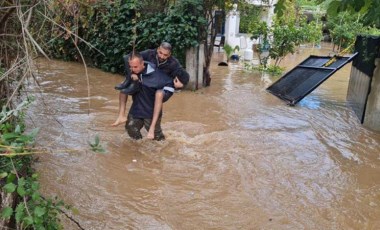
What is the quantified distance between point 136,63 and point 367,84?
5.01 metres

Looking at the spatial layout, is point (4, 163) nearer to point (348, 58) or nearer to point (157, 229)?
point (157, 229)

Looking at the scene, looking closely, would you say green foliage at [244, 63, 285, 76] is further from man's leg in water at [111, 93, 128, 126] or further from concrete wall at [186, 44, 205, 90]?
man's leg in water at [111, 93, 128, 126]

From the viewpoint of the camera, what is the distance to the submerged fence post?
24.1 ft

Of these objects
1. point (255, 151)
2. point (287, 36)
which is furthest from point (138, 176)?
point (287, 36)

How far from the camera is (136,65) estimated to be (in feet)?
16.9

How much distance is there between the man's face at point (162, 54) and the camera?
17.2 feet

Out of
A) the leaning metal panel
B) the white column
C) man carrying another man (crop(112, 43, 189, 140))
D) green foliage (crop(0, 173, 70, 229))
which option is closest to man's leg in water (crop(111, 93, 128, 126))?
man carrying another man (crop(112, 43, 189, 140))

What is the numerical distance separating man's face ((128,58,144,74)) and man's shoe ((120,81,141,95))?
0.21m

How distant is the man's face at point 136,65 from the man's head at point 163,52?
273 millimetres

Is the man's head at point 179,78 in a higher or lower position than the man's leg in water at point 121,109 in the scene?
higher

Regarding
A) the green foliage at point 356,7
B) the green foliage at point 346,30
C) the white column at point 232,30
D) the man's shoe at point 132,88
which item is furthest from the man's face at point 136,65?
the green foliage at point 346,30

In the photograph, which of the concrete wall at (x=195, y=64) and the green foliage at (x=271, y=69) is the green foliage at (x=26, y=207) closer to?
the concrete wall at (x=195, y=64)

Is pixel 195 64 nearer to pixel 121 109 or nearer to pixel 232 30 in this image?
pixel 121 109

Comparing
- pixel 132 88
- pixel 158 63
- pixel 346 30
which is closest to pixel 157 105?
pixel 132 88
